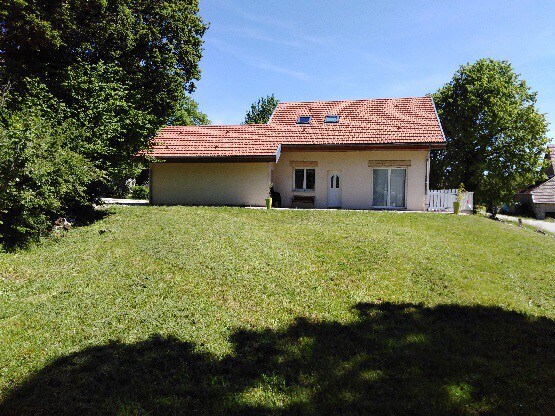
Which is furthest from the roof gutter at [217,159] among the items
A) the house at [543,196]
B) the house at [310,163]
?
the house at [543,196]

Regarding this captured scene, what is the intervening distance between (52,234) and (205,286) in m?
5.93

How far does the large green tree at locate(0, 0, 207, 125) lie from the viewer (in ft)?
42.1

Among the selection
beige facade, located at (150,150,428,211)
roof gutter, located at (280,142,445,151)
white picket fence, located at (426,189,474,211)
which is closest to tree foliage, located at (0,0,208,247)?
beige facade, located at (150,150,428,211)

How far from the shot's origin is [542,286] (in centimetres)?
756

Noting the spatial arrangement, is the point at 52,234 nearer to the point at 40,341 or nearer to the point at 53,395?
the point at 40,341

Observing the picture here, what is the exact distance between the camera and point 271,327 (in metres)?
5.14

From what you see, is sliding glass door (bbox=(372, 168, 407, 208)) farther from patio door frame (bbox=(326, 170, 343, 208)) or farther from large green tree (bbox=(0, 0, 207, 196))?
large green tree (bbox=(0, 0, 207, 196))

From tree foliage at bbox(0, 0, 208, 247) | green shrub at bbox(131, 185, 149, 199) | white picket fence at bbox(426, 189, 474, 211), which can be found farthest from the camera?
green shrub at bbox(131, 185, 149, 199)

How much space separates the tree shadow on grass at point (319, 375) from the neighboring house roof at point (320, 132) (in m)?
13.2

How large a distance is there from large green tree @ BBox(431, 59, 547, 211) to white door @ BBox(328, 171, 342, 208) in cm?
1624

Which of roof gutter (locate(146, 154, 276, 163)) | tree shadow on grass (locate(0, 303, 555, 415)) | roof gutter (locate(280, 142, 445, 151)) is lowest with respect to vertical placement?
tree shadow on grass (locate(0, 303, 555, 415))

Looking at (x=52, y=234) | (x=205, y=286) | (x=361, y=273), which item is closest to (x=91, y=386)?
(x=205, y=286)

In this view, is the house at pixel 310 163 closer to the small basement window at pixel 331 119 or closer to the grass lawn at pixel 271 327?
the small basement window at pixel 331 119

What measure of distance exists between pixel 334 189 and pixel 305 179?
1.69 metres
